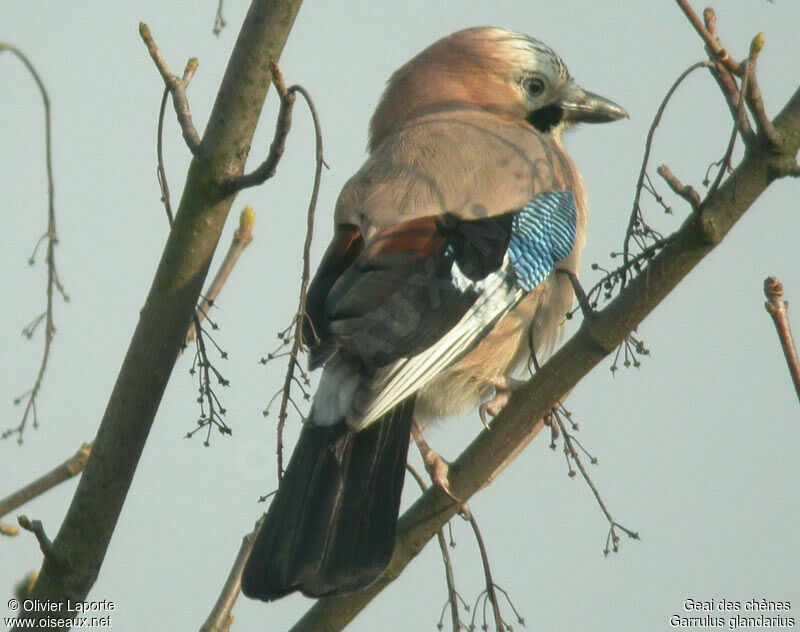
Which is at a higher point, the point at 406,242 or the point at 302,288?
the point at 406,242

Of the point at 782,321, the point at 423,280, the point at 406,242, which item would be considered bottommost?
the point at 782,321

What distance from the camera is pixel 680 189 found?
2551mm

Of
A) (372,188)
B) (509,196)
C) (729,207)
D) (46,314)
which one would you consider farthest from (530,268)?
(46,314)

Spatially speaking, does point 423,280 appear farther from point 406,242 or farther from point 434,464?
point 434,464

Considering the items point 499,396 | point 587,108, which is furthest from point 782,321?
point 587,108

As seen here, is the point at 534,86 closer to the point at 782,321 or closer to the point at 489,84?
the point at 489,84

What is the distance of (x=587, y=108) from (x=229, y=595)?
2881 millimetres

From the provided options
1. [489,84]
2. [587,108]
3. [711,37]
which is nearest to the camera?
[711,37]

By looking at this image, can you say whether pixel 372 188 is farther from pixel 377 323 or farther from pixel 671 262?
pixel 671 262

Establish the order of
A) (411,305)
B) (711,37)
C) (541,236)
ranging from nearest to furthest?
(711,37), (411,305), (541,236)

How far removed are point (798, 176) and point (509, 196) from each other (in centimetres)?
128

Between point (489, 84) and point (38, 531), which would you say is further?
point (489, 84)

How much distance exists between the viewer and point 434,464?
3.39 meters

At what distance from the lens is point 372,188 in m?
3.85
